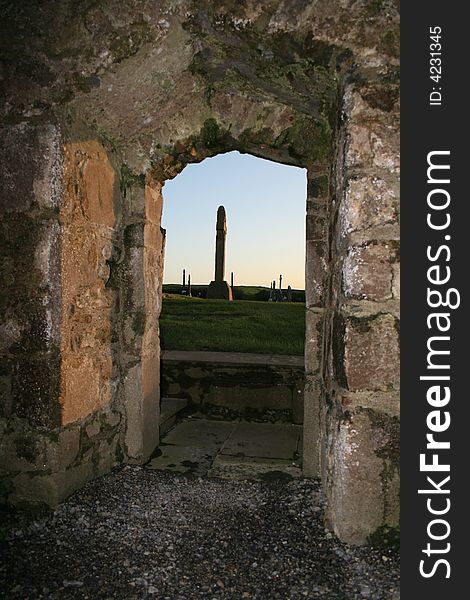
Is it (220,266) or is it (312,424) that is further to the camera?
(220,266)

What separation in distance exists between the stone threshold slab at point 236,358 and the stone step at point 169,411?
414 mm

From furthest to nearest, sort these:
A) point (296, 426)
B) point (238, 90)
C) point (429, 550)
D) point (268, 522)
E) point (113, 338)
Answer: point (296, 426) → point (113, 338) → point (238, 90) → point (268, 522) → point (429, 550)

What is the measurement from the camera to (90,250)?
295 cm

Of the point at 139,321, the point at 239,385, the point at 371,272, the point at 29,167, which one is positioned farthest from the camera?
the point at 239,385

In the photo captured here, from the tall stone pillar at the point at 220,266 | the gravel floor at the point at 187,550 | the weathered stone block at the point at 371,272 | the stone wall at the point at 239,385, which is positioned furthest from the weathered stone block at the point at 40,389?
the tall stone pillar at the point at 220,266

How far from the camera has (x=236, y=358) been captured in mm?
5121

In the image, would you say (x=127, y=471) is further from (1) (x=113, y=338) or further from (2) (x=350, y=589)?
(2) (x=350, y=589)

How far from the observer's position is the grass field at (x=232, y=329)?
617 centimetres

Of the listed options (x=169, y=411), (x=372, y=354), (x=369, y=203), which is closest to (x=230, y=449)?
(x=169, y=411)

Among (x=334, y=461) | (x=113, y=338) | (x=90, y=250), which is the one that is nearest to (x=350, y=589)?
(x=334, y=461)

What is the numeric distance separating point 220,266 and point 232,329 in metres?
8.94

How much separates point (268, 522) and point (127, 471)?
3.55ft

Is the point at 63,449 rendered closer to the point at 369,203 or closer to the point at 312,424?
the point at 312,424

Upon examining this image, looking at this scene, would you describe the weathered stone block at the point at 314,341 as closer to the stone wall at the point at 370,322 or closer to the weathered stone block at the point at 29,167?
the stone wall at the point at 370,322
